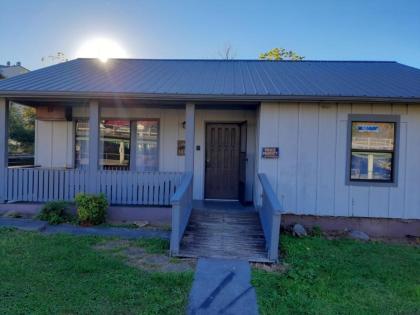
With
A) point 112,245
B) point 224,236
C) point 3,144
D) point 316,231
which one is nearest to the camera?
point 112,245

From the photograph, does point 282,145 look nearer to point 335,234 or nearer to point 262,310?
point 335,234

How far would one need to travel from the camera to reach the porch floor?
538cm

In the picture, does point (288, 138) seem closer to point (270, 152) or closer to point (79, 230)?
point (270, 152)

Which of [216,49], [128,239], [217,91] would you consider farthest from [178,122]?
[216,49]

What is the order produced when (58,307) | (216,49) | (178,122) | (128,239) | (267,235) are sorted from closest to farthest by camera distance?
(58,307) < (267,235) < (128,239) < (178,122) < (216,49)

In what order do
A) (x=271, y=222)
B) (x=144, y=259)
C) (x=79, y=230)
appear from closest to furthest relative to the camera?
A: (x=144, y=259) < (x=271, y=222) < (x=79, y=230)

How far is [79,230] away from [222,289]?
145 inches

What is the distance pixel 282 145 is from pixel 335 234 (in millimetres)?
2245

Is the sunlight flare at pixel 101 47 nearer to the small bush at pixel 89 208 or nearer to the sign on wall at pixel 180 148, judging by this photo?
the sign on wall at pixel 180 148

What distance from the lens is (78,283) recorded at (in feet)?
13.3

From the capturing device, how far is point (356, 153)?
7.01 meters

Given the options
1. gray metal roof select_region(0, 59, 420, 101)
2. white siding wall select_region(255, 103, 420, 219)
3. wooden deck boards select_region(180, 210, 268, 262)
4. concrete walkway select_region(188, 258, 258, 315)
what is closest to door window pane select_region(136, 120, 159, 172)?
gray metal roof select_region(0, 59, 420, 101)

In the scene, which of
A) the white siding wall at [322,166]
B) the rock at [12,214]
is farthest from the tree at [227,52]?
the rock at [12,214]

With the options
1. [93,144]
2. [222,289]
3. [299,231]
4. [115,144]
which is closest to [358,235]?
[299,231]
